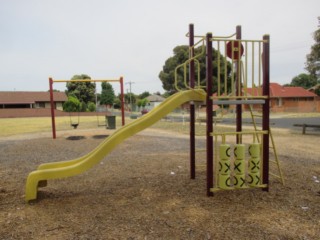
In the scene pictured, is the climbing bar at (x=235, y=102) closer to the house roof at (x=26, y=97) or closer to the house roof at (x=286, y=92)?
the house roof at (x=286, y=92)

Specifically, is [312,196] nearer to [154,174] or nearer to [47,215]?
[154,174]

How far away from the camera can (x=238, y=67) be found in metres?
4.89

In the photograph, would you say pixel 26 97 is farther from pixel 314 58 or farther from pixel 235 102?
pixel 235 102

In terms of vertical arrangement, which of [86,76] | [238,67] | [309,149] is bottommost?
[309,149]

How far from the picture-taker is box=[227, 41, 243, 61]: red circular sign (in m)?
4.75

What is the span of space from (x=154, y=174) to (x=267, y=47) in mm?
3330

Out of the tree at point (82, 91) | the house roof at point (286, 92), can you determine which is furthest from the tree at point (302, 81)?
the tree at point (82, 91)

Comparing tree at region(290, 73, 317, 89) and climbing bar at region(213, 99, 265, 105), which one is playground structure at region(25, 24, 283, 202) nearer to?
climbing bar at region(213, 99, 265, 105)

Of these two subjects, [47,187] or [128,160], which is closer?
[47,187]

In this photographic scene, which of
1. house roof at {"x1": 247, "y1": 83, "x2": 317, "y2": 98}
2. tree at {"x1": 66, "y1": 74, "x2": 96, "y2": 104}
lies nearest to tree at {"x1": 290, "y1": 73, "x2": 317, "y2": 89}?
house roof at {"x1": 247, "y1": 83, "x2": 317, "y2": 98}

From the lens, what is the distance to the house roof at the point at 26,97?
172 feet

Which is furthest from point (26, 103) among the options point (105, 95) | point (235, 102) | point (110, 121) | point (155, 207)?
point (235, 102)

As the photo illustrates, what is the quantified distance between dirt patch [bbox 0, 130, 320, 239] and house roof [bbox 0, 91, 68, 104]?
51334 millimetres

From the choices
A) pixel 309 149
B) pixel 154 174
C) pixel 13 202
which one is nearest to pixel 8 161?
pixel 13 202
